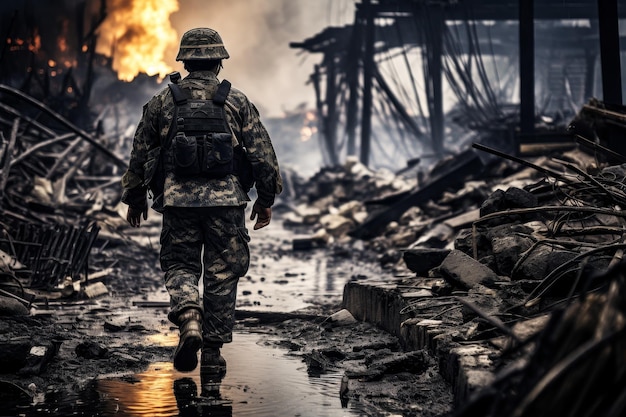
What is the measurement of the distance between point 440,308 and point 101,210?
743cm

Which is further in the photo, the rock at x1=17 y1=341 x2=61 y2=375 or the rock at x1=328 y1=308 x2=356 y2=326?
the rock at x1=328 y1=308 x2=356 y2=326

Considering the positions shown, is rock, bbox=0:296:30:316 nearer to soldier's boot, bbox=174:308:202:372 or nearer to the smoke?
soldier's boot, bbox=174:308:202:372

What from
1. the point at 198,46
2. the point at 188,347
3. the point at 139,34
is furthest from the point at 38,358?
the point at 139,34

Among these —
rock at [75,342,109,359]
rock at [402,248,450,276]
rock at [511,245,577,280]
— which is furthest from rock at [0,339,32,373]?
rock at [402,248,450,276]

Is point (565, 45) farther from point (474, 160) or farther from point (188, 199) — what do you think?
point (188, 199)

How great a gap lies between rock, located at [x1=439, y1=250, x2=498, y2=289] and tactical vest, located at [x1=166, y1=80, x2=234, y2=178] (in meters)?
1.41

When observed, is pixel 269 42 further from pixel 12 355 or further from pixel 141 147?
pixel 12 355

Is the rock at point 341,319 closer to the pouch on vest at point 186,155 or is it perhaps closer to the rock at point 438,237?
the pouch on vest at point 186,155

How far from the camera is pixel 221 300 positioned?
4758 mm

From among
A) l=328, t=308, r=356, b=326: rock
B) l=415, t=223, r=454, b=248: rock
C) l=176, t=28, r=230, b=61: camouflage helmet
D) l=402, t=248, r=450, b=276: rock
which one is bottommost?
l=328, t=308, r=356, b=326: rock

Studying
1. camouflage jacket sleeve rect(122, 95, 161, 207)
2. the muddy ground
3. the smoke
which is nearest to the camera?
the muddy ground

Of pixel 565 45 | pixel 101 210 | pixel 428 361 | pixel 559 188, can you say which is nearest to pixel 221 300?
pixel 428 361

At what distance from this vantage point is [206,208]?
15.6 ft

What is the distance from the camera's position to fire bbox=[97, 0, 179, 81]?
75.4 feet
